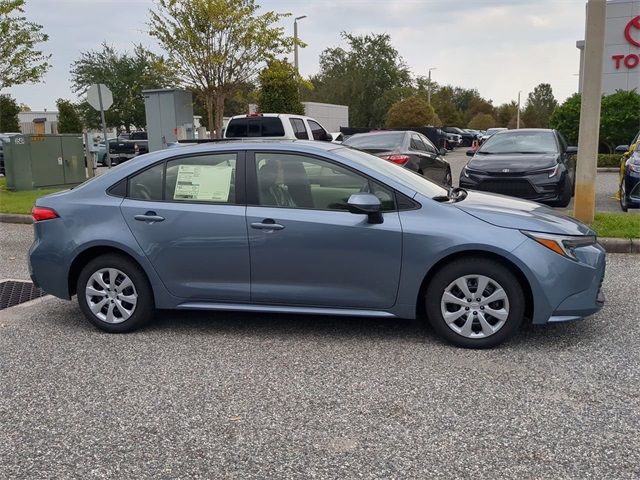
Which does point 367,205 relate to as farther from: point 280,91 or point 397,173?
point 280,91

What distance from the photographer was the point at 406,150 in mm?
11438

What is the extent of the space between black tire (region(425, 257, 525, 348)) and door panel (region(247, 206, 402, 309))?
298mm

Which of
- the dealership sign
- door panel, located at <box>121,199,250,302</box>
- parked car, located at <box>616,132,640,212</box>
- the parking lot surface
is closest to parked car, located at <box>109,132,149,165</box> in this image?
the dealership sign

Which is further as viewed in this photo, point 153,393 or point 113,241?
point 113,241

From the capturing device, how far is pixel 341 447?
3281mm

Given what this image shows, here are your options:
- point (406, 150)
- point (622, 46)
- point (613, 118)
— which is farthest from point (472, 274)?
point (622, 46)

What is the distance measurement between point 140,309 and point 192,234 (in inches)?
30.7

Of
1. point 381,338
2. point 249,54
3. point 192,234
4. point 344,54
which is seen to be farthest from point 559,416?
point 344,54

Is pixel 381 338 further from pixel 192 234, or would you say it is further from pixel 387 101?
pixel 387 101

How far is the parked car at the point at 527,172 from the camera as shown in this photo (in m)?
10.1

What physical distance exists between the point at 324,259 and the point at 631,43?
22.3 m

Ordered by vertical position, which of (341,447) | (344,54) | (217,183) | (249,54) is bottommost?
(341,447)

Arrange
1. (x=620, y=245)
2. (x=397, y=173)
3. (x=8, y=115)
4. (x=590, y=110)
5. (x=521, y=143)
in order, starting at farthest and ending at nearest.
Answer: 1. (x=8, y=115)
2. (x=521, y=143)
3. (x=590, y=110)
4. (x=620, y=245)
5. (x=397, y=173)

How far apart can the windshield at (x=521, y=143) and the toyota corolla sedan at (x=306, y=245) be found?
253 inches
